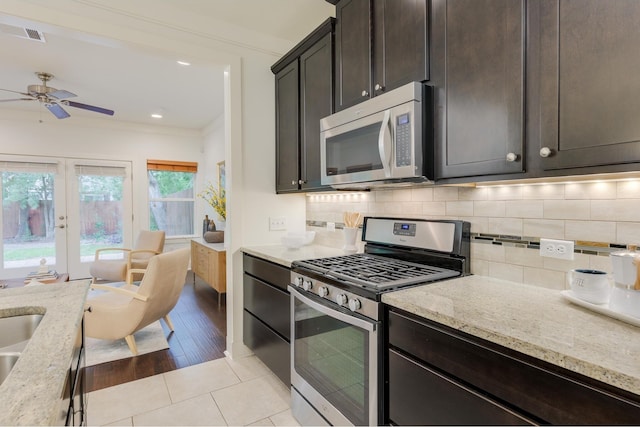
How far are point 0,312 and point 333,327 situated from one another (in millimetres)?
1280

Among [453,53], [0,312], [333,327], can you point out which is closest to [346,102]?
[453,53]

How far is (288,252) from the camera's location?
2.40 meters

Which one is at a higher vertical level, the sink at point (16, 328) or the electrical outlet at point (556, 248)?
the electrical outlet at point (556, 248)

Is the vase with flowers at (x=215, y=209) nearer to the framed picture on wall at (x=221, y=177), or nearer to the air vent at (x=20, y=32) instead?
the framed picture on wall at (x=221, y=177)

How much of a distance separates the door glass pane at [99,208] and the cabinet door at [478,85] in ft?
18.9

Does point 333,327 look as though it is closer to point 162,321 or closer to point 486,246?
point 486,246

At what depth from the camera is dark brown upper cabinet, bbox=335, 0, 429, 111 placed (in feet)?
5.08

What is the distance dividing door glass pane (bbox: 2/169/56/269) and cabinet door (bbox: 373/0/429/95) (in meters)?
5.66

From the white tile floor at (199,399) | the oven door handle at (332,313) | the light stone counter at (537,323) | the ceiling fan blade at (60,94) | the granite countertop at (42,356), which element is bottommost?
the white tile floor at (199,399)

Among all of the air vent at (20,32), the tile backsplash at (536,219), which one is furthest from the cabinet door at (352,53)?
the air vent at (20,32)

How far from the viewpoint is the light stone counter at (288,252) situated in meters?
2.12

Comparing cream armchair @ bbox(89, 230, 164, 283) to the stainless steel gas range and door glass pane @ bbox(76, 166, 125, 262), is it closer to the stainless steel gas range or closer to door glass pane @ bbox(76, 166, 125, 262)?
door glass pane @ bbox(76, 166, 125, 262)

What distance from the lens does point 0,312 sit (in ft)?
3.47

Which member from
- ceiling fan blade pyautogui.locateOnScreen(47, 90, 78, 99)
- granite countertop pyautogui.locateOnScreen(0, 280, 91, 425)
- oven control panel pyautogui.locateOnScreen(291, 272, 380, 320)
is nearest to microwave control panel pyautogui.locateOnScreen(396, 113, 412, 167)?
oven control panel pyautogui.locateOnScreen(291, 272, 380, 320)
